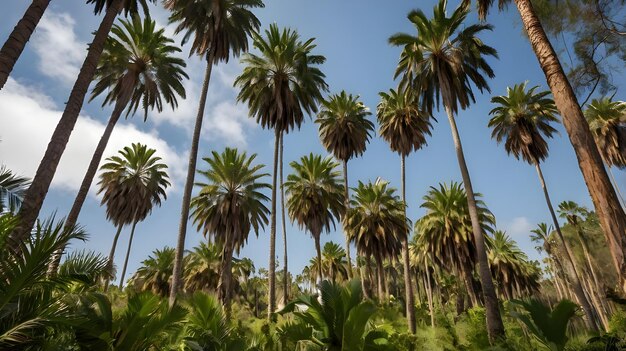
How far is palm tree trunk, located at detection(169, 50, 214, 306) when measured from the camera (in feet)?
55.9

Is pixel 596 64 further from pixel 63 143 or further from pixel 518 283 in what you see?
pixel 518 283

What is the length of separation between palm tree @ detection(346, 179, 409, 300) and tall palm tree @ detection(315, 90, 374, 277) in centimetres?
247

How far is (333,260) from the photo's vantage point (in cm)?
3991

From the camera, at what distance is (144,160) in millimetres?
31688

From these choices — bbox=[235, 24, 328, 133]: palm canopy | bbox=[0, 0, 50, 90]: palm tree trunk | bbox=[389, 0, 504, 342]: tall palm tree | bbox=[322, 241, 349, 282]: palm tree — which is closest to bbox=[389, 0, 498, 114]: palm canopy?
bbox=[389, 0, 504, 342]: tall palm tree

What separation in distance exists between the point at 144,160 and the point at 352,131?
62.2 feet

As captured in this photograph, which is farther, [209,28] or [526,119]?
[526,119]

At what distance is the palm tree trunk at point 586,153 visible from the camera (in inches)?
247

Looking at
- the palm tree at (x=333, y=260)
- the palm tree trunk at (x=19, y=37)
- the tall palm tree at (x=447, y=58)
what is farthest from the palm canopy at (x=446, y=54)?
the palm tree at (x=333, y=260)

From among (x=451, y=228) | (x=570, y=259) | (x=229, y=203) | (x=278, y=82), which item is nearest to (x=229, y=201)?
(x=229, y=203)

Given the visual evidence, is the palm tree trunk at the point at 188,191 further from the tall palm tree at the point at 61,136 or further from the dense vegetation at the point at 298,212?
the tall palm tree at the point at 61,136

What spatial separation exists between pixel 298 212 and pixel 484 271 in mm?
15792

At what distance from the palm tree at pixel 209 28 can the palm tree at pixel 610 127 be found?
28.6 metres

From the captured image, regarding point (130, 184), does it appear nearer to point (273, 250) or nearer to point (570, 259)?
point (273, 250)
